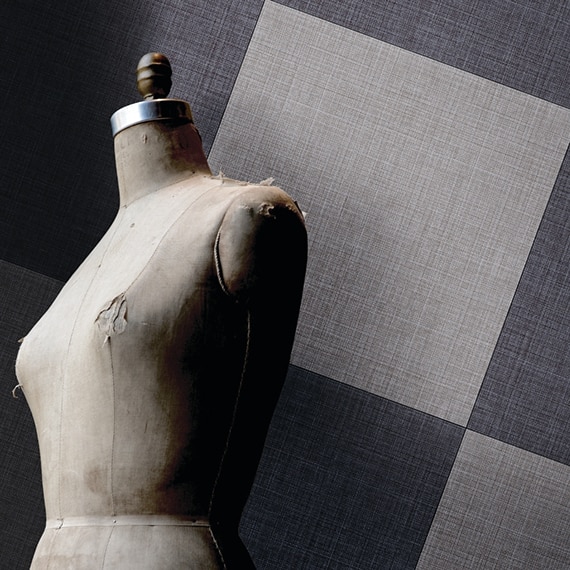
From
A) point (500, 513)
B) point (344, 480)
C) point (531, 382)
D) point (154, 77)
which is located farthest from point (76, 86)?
point (500, 513)

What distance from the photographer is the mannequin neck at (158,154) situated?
0.91 meters

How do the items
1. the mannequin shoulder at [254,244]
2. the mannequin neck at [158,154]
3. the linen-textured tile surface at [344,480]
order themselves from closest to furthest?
the mannequin shoulder at [254,244]
the mannequin neck at [158,154]
the linen-textured tile surface at [344,480]

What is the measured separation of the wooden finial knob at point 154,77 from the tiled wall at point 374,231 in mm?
509

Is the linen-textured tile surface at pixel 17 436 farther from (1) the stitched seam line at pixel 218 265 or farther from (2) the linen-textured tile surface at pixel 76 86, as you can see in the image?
(1) the stitched seam line at pixel 218 265

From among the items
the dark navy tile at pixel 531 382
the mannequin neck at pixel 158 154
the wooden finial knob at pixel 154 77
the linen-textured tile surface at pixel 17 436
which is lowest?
the linen-textured tile surface at pixel 17 436

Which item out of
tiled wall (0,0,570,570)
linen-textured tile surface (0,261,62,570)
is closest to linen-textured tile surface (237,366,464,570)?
tiled wall (0,0,570,570)

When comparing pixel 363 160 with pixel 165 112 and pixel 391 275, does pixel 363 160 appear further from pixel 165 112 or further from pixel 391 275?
pixel 165 112

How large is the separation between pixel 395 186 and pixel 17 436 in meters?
0.81

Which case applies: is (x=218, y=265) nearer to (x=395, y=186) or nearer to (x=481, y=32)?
(x=395, y=186)

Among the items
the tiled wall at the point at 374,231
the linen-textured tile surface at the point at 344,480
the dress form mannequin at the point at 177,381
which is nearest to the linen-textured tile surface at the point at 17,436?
the tiled wall at the point at 374,231

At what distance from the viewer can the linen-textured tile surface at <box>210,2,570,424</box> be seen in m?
1.44

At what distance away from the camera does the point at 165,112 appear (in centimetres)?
91

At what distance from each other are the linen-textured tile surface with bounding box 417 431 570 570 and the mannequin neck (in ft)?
2.59

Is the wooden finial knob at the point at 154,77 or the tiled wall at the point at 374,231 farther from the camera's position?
the tiled wall at the point at 374,231
